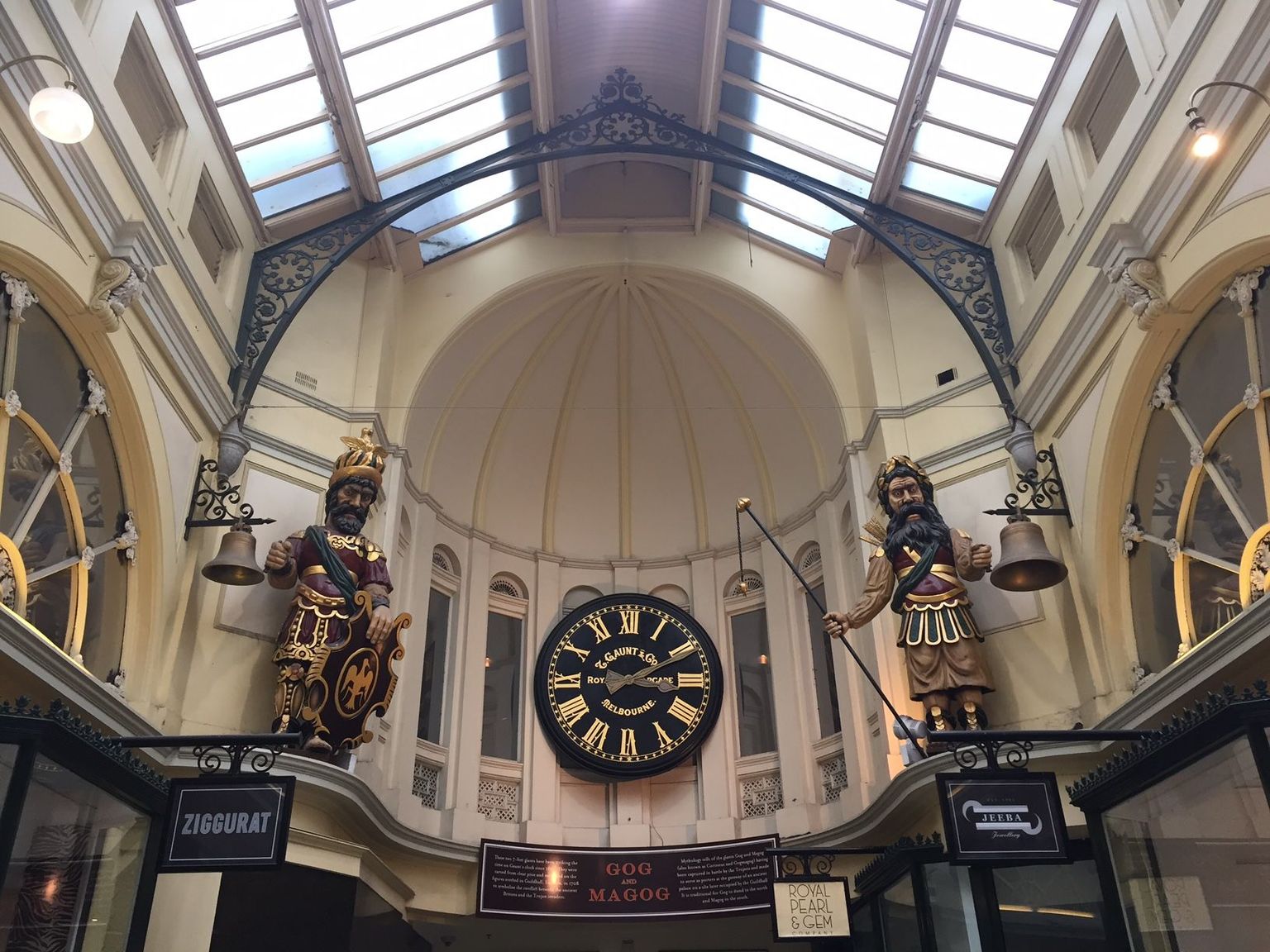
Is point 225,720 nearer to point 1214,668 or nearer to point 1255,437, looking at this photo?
point 1214,668

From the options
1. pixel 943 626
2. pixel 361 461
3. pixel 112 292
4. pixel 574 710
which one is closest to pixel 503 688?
pixel 574 710

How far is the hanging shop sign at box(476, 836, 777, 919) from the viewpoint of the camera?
10.3 m

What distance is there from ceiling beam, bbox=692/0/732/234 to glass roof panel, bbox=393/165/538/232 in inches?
74.9

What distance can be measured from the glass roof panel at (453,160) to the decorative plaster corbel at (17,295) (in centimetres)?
509

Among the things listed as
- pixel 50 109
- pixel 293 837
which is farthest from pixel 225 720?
pixel 50 109

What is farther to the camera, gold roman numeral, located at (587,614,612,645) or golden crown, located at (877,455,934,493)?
gold roman numeral, located at (587,614,612,645)

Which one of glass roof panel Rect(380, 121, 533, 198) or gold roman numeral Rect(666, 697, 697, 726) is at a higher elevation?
glass roof panel Rect(380, 121, 533, 198)

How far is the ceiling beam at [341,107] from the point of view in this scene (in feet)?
30.2

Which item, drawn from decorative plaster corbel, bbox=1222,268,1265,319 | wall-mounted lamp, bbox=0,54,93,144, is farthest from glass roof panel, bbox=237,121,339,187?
decorative plaster corbel, bbox=1222,268,1265,319

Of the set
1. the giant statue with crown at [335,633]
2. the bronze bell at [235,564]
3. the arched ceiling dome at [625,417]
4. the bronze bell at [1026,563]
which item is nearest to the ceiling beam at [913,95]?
the arched ceiling dome at [625,417]

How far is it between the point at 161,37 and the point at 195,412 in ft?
9.71

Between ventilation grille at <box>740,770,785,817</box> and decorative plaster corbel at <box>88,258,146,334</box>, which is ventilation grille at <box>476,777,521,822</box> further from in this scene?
decorative plaster corbel at <box>88,258,146,334</box>

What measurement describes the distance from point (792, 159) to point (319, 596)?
6.79m

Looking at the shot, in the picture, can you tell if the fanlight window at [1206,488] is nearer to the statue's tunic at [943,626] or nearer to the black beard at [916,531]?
the statue's tunic at [943,626]
